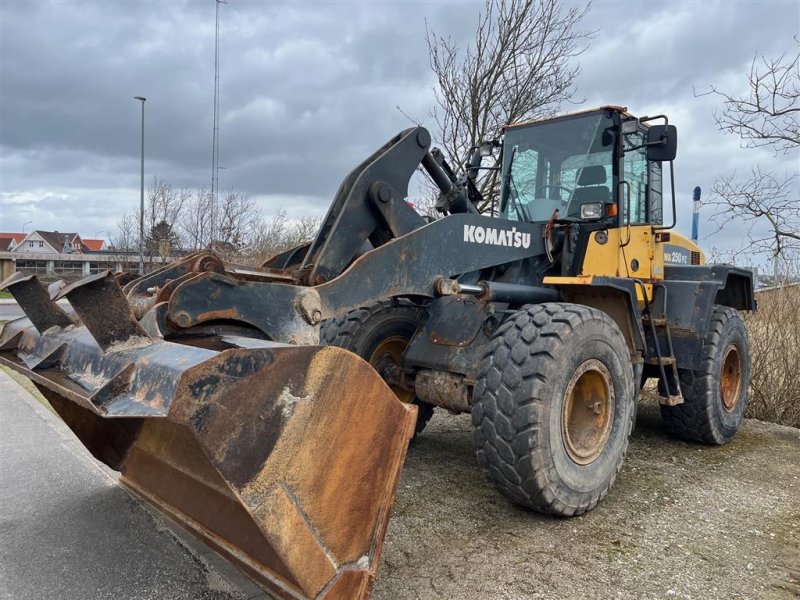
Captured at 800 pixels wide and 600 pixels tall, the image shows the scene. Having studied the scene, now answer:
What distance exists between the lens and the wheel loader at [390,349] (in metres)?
2.19

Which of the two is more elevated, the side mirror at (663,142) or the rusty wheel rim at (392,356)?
the side mirror at (663,142)

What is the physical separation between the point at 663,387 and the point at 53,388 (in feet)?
14.5

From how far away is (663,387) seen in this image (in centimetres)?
514

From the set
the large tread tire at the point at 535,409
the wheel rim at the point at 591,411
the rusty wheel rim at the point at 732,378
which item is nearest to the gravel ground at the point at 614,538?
the large tread tire at the point at 535,409

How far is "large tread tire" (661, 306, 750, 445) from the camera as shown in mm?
5395

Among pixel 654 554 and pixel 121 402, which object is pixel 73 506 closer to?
pixel 121 402

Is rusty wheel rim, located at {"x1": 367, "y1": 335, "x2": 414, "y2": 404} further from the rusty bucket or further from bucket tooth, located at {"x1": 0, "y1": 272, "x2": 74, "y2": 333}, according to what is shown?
bucket tooth, located at {"x1": 0, "y1": 272, "x2": 74, "y2": 333}

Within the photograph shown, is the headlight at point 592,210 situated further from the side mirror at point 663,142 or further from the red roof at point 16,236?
the red roof at point 16,236

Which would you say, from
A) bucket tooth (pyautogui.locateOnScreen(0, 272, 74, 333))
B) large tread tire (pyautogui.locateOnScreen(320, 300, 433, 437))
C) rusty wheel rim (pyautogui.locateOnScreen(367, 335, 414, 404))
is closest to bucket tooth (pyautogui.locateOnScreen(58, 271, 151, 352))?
bucket tooth (pyautogui.locateOnScreen(0, 272, 74, 333))

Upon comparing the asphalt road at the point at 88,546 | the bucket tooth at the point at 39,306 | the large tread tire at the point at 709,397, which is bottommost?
the asphalt road at the point at 88,546

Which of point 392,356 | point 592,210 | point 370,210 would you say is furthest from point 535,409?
point 592,210

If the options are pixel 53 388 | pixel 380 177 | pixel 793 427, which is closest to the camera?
pixel 53 388

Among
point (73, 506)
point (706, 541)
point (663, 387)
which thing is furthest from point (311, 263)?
point (663, 387)

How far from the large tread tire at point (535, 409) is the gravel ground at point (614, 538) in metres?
0.23
